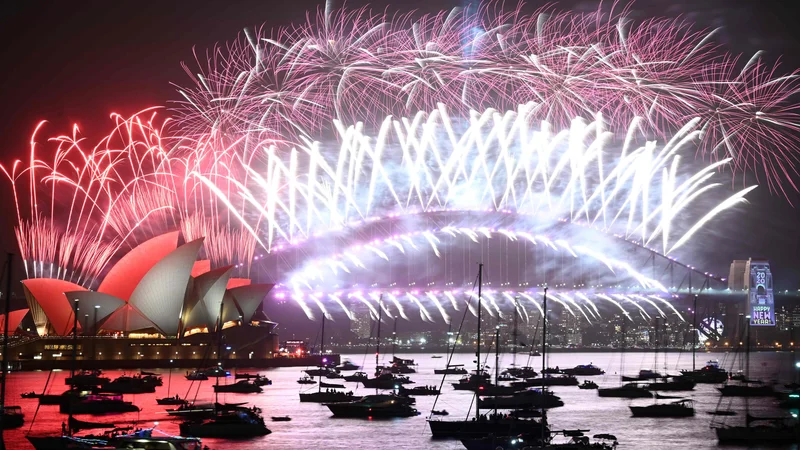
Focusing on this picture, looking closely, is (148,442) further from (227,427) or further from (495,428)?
(495,428)

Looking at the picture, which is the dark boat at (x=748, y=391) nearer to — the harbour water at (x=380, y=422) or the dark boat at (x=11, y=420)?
the harbour water at (x=380, y=422)

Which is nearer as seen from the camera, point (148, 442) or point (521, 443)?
point (148, 442)

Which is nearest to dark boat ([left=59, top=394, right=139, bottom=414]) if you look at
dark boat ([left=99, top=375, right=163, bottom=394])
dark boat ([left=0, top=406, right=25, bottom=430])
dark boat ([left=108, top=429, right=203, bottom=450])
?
dark boat ([left=0, top=406, right=25, bottom=430])

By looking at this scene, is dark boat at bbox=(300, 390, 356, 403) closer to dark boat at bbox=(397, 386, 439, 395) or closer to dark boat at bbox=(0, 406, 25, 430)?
dark boat at bbox=(397, 386, 439, 395)

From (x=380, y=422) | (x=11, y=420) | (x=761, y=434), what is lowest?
(x=380, y=422)

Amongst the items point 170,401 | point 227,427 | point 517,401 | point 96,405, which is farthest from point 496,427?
point 96,405

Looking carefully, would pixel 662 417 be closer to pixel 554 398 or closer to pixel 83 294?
pixel 554 398

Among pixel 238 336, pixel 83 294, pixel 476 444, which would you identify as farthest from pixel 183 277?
pixel 476 444
